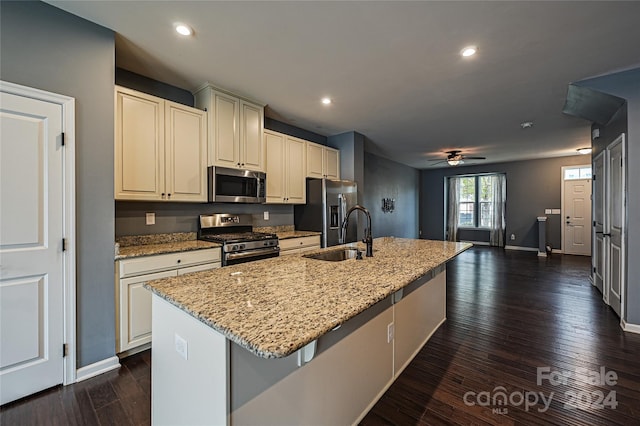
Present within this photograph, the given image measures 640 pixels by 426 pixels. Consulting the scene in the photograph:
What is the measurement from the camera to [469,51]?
7.76 feet

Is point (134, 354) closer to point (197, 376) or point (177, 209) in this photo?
point (177, 209)

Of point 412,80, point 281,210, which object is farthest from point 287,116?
point 412,80

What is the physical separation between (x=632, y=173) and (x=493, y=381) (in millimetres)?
2555

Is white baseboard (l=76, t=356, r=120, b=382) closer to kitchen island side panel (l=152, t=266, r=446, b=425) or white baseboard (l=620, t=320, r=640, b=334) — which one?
kitchen island side panel (l=152, t=266, r=446, b=425)

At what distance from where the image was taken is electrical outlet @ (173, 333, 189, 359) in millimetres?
1143

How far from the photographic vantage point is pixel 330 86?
304cm

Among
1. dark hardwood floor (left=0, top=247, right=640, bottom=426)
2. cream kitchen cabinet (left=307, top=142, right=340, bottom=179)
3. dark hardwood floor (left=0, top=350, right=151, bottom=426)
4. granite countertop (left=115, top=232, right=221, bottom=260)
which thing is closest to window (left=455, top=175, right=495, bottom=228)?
dark hardwood floor (left=0, top=247, right=640, bottom=426)

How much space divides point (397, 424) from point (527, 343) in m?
1.69

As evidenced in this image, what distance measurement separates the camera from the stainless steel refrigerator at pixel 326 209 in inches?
162

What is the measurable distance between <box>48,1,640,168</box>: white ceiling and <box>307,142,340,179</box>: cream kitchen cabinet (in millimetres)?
631

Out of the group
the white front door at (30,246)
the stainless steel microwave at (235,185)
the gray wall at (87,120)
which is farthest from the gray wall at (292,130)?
the white front door at (30,246)

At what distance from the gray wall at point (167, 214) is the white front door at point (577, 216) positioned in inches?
307

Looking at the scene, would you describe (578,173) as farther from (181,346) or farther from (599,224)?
(181,346)

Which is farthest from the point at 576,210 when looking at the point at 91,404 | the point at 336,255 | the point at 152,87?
the point at 91,404
